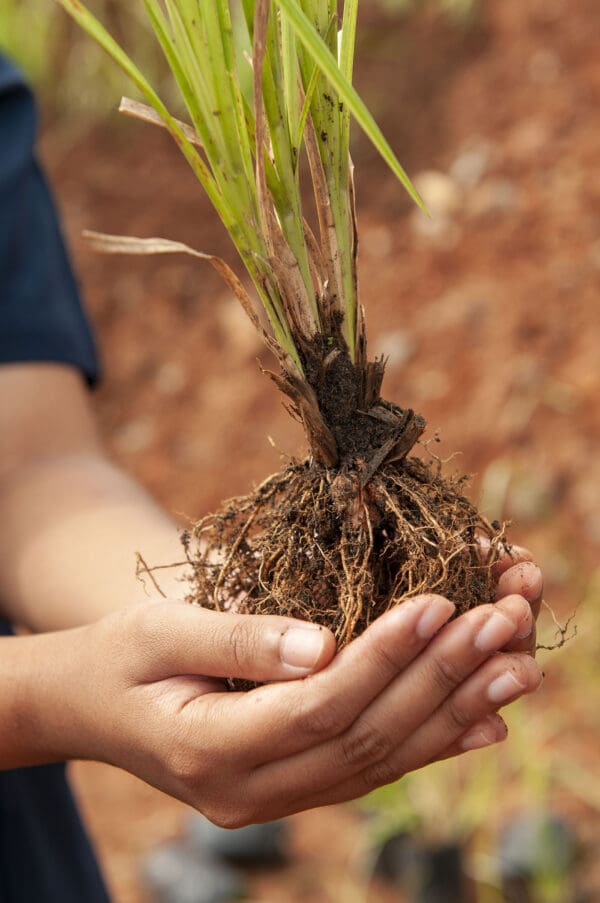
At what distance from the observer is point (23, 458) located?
3.98ft

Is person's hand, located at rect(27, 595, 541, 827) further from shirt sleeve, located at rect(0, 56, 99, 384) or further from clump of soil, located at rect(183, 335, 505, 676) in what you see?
shirt sleeve, located at rect(0, 56, 99, 384)

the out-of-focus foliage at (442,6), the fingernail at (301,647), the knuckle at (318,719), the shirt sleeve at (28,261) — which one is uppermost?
the out-of-focus foliage at (442,6)

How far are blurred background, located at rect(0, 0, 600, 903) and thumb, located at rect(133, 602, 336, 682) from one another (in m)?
1.10

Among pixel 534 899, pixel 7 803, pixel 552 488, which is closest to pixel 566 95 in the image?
pixel 552 488

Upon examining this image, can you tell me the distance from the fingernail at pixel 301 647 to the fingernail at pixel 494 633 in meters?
0.12

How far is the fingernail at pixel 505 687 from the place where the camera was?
741 mm

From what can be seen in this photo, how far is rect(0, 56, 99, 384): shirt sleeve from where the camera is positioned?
Answer: 1.28 meters

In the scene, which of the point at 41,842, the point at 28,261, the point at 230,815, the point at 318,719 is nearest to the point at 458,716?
the point at 318,719

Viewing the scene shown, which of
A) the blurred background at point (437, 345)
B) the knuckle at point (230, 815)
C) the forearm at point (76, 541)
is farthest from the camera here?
the blurred background at point (437, 345)

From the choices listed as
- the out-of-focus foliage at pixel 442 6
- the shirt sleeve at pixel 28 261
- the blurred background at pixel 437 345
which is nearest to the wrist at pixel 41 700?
the shirt sleeve at pixel 28 261

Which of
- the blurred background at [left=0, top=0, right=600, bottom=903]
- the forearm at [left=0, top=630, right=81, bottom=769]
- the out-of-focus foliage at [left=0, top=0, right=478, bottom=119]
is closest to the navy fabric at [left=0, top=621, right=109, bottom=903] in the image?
the forearm at [left=0, top=630, right=81, bottom=769]

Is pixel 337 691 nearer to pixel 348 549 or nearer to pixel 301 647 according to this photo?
pixel 301 647

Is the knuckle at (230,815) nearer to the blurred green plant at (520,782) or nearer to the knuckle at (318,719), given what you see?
the knuckle at (318,719)

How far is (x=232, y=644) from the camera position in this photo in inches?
30.1
